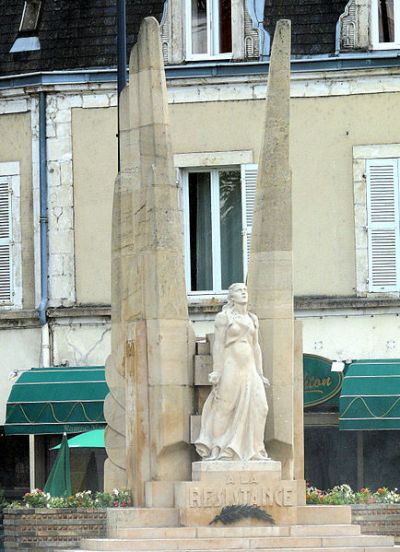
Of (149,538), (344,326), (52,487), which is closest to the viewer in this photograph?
(149,538)

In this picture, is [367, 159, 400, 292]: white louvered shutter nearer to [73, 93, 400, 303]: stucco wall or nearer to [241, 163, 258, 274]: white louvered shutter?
[73, 93, 400, 303]: stucco wall

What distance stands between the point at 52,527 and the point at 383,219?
971 cm

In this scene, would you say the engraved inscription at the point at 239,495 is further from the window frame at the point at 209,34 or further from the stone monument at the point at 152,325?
the window frame at the point at 209,34

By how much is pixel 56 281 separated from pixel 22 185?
6.26 feet

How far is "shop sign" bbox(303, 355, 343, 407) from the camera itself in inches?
→ 1876

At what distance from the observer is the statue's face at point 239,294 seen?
34.5 m

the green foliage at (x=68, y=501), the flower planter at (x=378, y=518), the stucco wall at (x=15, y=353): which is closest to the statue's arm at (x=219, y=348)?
the green foliage at (x=68, y=501)

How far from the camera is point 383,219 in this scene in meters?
48.0

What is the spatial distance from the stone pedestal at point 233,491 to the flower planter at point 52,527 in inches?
257

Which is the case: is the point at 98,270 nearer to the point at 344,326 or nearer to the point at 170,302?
the point at 344,326

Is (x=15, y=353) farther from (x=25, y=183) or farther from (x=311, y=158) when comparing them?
(x=311, y=158)

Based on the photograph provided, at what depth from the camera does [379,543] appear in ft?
112

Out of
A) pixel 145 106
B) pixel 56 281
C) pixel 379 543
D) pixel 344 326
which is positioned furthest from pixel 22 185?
pixel 379 543

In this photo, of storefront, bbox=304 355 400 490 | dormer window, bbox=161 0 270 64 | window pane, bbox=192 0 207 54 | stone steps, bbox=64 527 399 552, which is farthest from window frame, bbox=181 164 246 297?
stone steps, bbox=64 527 399 552
